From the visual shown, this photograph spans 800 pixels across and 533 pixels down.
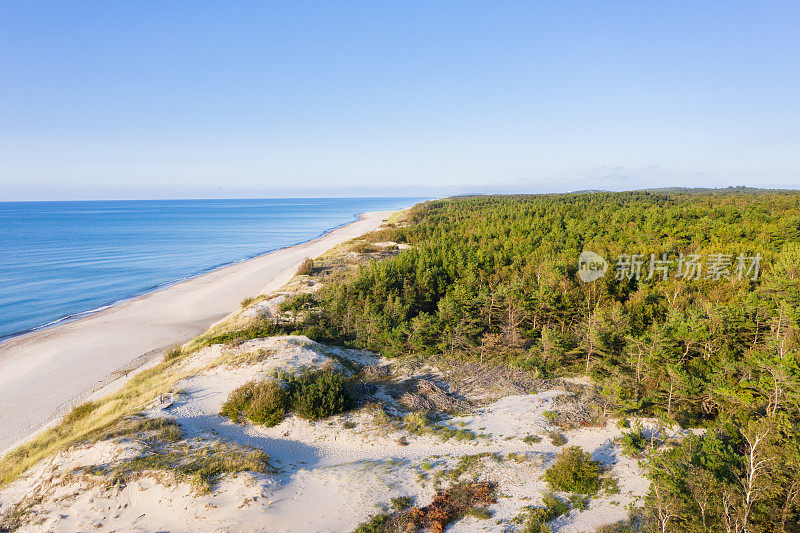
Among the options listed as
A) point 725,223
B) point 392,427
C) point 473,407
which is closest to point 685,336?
point 473,407

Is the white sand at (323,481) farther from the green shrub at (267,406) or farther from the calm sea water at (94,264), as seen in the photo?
the calm sea water at (94,264)

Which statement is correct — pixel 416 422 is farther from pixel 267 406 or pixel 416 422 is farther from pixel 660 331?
pixel 660 331

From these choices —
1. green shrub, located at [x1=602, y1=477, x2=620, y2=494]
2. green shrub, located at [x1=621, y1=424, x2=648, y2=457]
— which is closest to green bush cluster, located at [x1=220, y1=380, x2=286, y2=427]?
green shrub, located at [x1=602, y1=477, x2=620, y2=494]

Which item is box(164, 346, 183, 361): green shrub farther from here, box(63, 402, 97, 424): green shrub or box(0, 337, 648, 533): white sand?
box(0, 337, 648, 533): white sand

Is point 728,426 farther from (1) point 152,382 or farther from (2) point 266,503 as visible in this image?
(1) point 152,382

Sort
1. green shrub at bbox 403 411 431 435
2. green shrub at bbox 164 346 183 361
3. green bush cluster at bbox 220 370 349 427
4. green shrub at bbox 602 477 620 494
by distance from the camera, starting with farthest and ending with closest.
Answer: green shrub at bbox 164 346 183 361, green bush cluster at bbox 220 370 349 427, green shrub at bbox 403 411 431 435, green shrub at bbox 602 477 620 494

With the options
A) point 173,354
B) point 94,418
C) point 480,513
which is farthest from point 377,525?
Answer: point 173,354

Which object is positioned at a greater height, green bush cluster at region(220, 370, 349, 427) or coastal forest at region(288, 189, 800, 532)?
coastal forest at region(288, 189, 800, 532)
